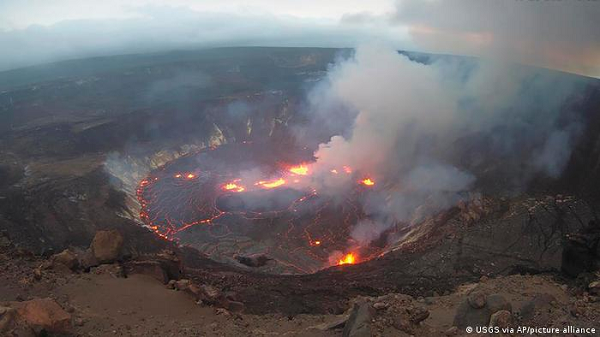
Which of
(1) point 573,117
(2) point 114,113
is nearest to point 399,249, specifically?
(1) point 573,117

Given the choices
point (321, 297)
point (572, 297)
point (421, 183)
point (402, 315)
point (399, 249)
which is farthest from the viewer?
point (421, 183)

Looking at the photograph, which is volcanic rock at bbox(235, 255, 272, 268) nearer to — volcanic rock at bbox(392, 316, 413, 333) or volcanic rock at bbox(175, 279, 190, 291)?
volcanic rock at bbox(175, 279, 190, 291)

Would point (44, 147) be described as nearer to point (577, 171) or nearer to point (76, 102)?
point (76, 102)

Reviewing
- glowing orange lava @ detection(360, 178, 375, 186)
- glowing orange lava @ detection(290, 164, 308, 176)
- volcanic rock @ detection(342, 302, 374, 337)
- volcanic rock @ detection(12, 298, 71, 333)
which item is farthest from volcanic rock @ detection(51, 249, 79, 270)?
glowing orange lava @ detection(290, 164, 308, 176)

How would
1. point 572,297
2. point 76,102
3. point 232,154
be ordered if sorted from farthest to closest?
point 76,102 < point 232,154 < point 572,297

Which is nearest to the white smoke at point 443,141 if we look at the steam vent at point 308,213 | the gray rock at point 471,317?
the steam vent at point 308,213

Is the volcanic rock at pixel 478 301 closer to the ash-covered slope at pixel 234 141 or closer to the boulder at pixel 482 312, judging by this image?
the boulder at pixel 482 312

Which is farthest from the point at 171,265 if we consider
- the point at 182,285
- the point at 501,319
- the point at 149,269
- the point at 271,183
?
the point at 271,183
